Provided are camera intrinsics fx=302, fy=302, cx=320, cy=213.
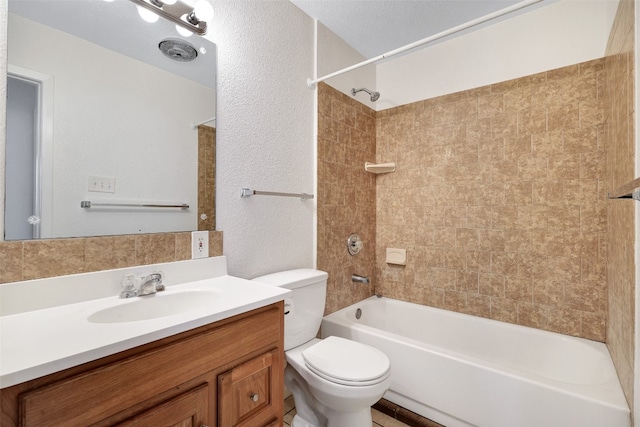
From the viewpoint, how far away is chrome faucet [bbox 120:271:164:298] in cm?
111

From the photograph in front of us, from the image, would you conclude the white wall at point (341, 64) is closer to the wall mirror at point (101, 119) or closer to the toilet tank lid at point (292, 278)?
the wall mirror at point (101, 119)

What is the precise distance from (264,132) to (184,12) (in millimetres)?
643

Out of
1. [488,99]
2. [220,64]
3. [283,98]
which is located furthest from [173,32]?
[488,99]

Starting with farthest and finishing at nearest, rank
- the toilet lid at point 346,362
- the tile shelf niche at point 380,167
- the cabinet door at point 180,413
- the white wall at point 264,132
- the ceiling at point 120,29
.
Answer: the tile shelf niche at point 380,167, the white wall at point 264,132, the toilet lid at point 346,362, the ceiling at point 120,29, the cabinet door at point 180,413

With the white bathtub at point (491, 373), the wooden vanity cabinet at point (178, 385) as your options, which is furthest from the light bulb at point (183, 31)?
the white bathtub at point (491, 373)

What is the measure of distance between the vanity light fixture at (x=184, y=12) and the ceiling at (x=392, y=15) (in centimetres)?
77

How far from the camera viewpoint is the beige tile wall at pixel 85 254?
0.95 metres

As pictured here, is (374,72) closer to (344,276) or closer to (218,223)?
(344,276)

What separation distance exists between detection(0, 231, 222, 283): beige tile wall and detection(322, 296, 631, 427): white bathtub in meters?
1.16

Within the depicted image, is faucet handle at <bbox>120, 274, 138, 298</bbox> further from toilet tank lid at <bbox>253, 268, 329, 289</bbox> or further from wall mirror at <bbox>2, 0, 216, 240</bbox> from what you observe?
toilet tank lid at <bbox>253, 268, 329, 289</bbox>

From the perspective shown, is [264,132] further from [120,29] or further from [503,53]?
[503,53]

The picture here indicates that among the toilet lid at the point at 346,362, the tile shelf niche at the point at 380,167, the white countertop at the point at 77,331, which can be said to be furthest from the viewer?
the tile shelf niche at the point at 380,167

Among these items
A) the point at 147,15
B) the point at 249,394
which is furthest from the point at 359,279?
the point at 147,15

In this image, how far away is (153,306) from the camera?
3.64 feet
